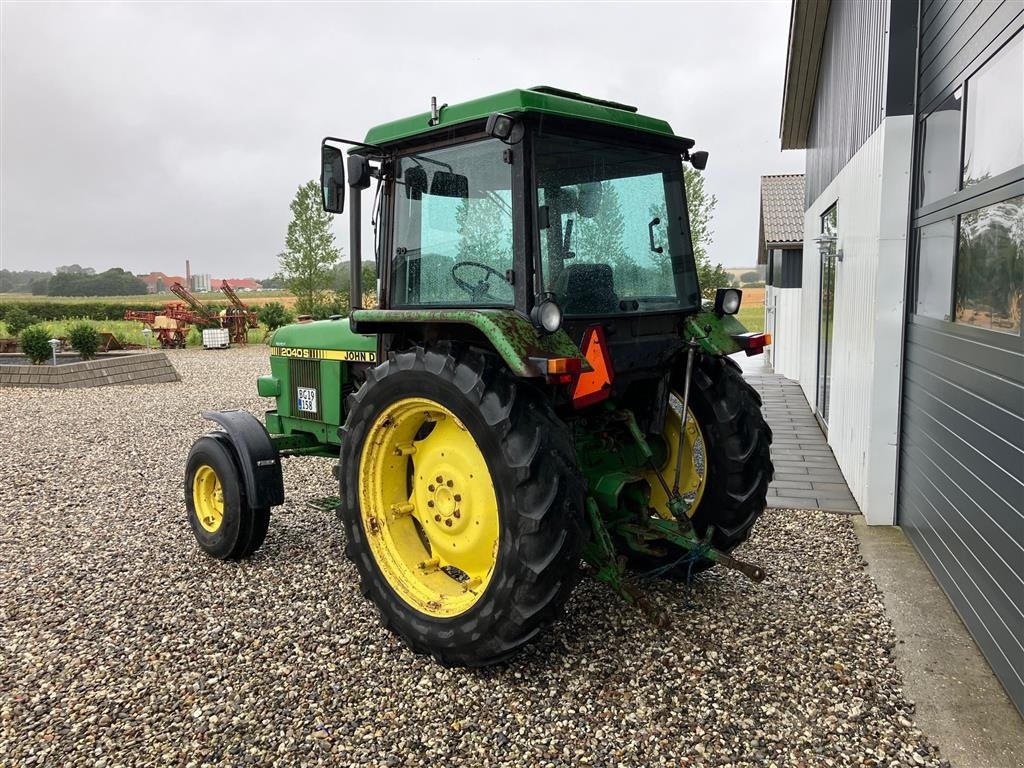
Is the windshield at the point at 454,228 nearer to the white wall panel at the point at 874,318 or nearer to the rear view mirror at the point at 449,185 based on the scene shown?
the rear view mirror at the point at 449,185

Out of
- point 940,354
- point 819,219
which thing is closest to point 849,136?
point 819,219

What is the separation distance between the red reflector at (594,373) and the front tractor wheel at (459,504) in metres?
0.16

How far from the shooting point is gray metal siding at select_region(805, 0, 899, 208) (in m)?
5.59

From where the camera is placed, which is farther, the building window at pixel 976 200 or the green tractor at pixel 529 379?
the building window at pixel 976 200

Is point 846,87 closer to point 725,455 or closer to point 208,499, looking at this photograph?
point 725,455

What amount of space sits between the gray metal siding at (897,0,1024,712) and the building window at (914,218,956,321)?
4.2 inches

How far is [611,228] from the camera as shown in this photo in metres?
3.46

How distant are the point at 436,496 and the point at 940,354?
2.87 m

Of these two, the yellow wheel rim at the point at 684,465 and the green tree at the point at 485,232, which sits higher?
the green tree at the point at 485,232

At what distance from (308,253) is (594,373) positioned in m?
25.9

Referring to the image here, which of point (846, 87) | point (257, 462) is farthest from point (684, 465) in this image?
point (846, 87)

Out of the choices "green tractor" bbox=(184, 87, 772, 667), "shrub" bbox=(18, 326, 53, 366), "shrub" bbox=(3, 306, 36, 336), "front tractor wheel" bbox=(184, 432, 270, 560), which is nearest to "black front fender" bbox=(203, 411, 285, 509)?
"front tractor wheel" bbox=(184, 432, 270, 560)

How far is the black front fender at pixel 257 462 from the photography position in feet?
14.2

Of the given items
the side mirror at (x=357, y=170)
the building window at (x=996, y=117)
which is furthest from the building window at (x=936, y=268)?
the side mirror at (x=357, y=170)
